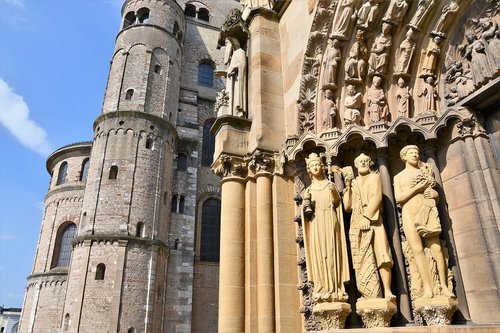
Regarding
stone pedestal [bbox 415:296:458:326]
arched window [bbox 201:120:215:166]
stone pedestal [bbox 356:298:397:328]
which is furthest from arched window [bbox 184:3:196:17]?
stone pedestal [bbox 415:296:458:326]

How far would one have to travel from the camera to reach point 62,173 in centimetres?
2938

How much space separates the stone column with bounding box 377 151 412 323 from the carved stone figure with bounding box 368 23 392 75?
124 centimetres

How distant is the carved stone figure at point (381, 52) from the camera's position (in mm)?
5480

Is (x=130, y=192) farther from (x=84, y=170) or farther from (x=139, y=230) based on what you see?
(x=84, y=170)

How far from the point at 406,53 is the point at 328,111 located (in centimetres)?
128

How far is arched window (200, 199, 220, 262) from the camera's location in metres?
23.6

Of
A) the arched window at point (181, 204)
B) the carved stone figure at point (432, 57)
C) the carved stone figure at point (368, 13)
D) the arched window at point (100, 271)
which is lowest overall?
the arched window at point (100, 271)

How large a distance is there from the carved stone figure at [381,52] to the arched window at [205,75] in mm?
25026

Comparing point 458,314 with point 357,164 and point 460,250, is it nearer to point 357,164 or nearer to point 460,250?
point 460,250

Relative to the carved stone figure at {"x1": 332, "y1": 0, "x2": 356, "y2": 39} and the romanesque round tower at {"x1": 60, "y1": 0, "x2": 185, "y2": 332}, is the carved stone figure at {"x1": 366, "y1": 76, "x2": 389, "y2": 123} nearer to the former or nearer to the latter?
the carved stone figure at {"x1": 332, "y1": 0, "x2": 356, "y2": 39}

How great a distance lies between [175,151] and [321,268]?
2112 cm

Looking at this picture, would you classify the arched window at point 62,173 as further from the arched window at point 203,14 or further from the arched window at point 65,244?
the arched window at point 203,14

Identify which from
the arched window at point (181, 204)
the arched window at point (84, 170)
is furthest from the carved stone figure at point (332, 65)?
the arched window at point (84, 170)

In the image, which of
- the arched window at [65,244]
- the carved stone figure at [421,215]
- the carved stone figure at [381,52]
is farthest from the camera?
Result: the arched window at [65,244]
